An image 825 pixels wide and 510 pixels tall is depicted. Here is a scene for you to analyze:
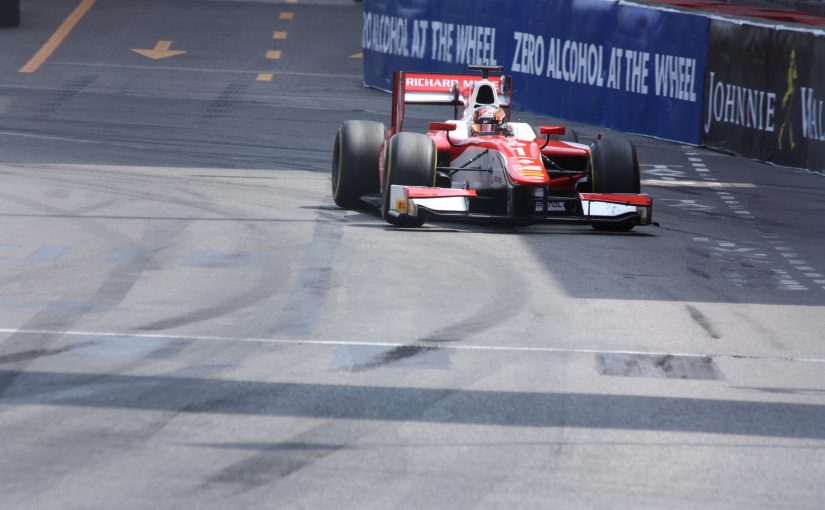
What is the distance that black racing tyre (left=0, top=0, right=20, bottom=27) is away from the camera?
34938mm

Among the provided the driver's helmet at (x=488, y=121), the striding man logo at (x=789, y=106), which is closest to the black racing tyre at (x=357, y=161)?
the driver's helmet at (x=488, y=121)

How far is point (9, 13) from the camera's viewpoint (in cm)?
3506

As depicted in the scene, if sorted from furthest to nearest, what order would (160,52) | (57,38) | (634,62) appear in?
1. (57,38)
2. (160,52)
3. (634,62)

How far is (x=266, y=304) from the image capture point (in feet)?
35.8

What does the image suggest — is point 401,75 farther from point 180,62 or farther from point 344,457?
point 180,62

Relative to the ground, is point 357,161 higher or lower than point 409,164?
lower

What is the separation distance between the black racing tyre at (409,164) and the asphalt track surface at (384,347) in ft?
0.98

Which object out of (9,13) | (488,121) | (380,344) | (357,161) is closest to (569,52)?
(488,121)

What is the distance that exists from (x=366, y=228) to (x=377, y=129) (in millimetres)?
1734

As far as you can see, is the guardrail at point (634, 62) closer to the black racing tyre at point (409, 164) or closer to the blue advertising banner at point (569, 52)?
the blue advertising banner at point (569, 52)

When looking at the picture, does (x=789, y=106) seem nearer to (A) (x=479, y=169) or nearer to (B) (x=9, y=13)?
(A) (x=479, y=169)

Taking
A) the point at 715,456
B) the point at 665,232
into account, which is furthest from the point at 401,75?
the point at 715,456

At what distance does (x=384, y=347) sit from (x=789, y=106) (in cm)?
1355

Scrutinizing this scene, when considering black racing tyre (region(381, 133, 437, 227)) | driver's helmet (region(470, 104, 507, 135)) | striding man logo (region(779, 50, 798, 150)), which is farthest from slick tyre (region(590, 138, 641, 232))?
striding man logo (region(779, 50, 798, 150))
